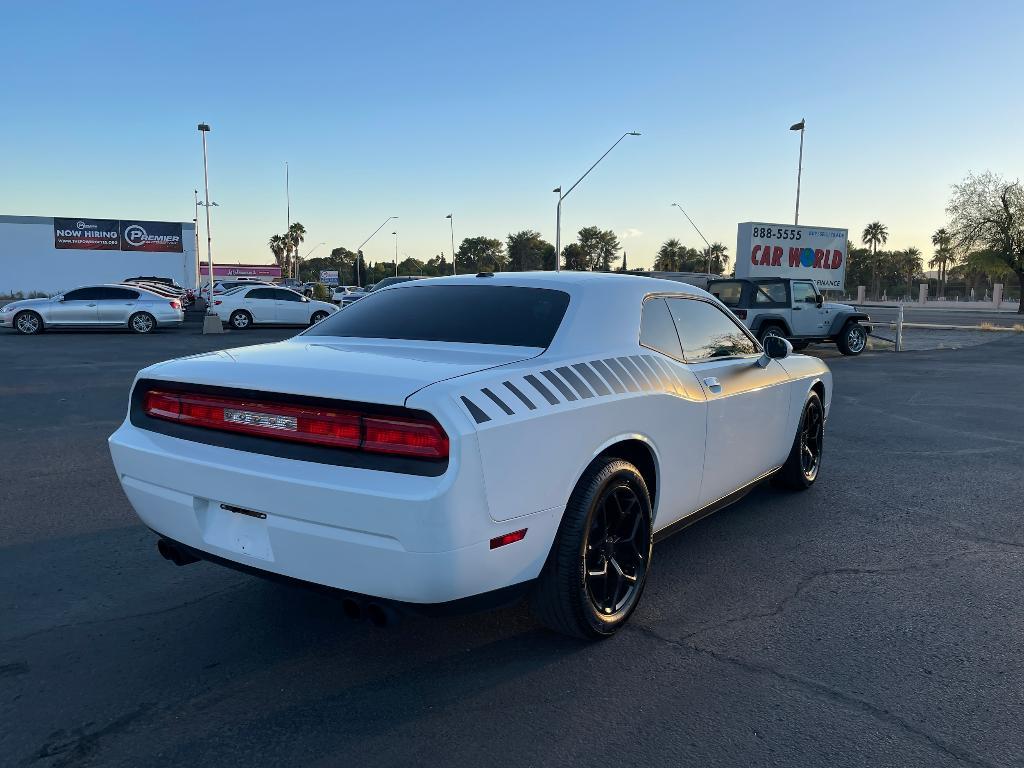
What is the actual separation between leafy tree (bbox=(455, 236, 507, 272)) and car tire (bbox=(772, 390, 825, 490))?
3374 inches

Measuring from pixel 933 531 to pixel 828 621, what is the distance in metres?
1.77

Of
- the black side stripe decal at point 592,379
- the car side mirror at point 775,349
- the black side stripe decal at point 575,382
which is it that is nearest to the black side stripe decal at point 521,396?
the black side stripe decal at point 575,382

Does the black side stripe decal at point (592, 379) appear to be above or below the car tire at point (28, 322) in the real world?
above

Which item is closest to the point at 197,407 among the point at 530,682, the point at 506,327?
the point at 506,327

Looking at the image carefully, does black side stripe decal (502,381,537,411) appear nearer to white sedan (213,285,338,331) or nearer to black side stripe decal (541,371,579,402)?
black side stripe decal (541,371,579,402)

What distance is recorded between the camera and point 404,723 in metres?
2.60

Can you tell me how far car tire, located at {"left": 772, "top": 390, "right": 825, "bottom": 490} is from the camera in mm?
5340

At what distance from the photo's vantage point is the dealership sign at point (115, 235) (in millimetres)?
56562

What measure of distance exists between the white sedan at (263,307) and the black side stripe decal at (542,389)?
22.4 metres

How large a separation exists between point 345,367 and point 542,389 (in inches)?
30.1

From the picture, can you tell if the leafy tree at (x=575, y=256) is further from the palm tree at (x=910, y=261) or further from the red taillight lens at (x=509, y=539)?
the red taillight lens at (x=509, y=539)

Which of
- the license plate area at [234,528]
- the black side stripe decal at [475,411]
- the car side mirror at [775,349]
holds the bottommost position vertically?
the license plate area at [234,528]

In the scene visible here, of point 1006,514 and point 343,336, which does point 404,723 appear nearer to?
point 343,336

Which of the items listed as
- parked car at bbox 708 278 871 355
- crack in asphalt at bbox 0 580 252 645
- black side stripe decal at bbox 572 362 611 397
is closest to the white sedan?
parked car at bbox 708 278 871 355
